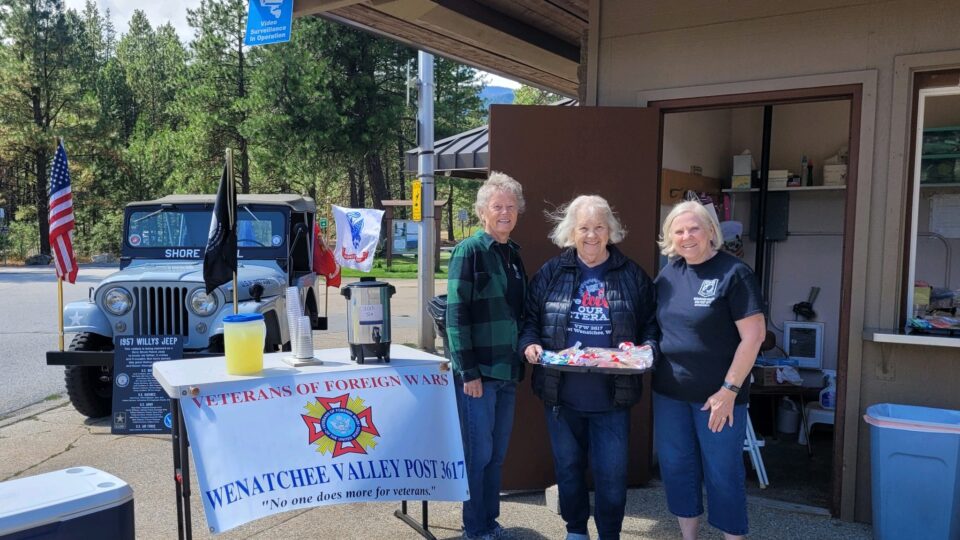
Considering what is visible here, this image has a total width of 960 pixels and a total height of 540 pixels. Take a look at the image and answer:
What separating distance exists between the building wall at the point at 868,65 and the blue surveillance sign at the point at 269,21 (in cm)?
237

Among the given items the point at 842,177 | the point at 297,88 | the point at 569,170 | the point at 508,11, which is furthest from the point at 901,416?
the point at 297,88

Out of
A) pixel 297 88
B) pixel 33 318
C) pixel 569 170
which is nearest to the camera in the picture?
pixel 569 170

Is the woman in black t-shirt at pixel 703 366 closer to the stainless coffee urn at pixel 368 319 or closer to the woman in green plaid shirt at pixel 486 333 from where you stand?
the woman in green plaid shirt at pixel 486 333

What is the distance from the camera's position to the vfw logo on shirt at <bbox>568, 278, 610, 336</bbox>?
9.93 feet

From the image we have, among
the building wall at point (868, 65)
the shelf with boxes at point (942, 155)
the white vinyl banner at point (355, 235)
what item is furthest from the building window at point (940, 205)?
the white vinyl banner at point (355, 235)

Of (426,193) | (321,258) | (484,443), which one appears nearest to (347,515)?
(484,443)

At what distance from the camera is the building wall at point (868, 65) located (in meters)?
3.54

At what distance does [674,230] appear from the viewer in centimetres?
292

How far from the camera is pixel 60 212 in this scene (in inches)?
210

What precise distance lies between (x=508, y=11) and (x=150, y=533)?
4428 mm

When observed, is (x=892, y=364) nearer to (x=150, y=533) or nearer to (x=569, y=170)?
(x=569, y=170)

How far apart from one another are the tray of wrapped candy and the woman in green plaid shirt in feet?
0.97

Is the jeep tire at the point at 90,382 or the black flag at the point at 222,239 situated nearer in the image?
the black flag at the point at 222,239

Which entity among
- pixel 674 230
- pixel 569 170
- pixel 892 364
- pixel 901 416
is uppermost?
pixel 569 170
